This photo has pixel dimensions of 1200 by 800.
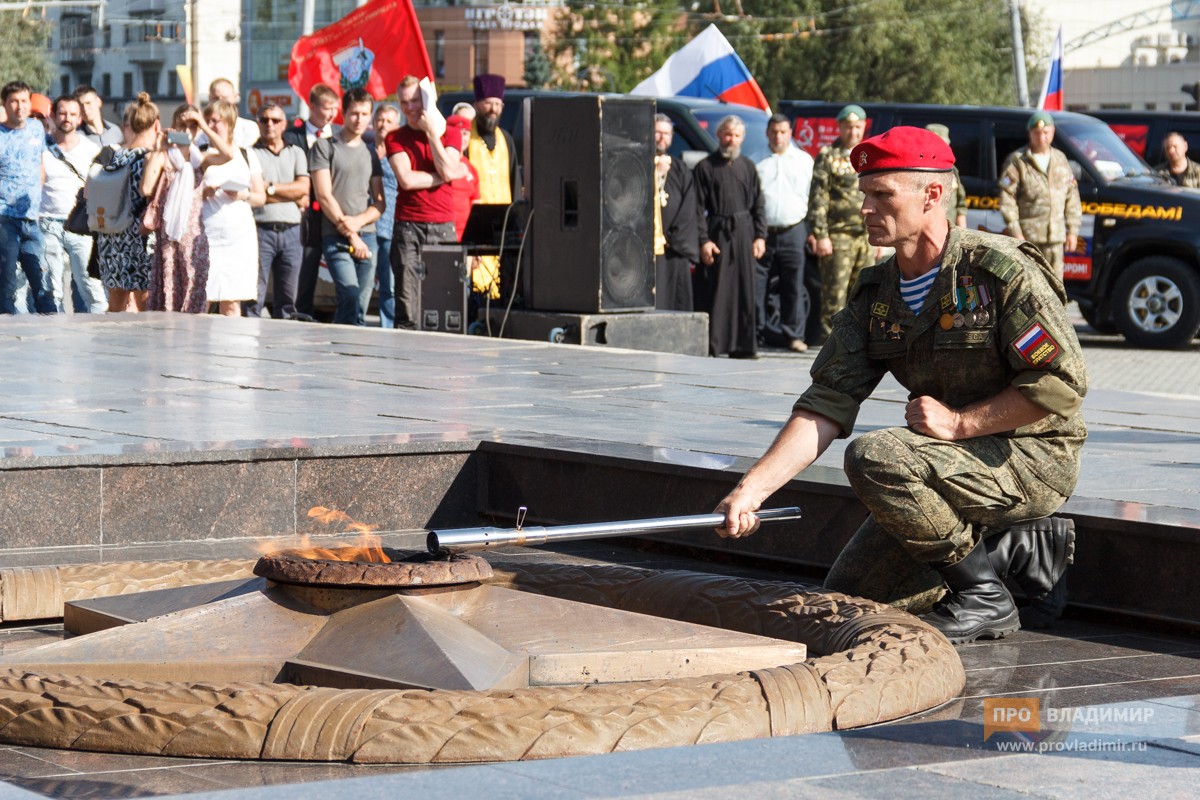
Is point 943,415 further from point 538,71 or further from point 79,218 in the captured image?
point 538,71

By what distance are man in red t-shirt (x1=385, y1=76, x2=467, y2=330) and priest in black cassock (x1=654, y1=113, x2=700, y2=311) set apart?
5.36 feet

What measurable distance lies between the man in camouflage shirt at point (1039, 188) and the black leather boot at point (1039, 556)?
10.3 m

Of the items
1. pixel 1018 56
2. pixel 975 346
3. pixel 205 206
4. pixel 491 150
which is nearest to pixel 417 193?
pixel 491 150

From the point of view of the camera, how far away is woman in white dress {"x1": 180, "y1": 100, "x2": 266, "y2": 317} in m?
13.0

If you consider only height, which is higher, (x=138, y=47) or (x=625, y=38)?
(x=138, y=47)

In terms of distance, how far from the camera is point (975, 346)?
4938 millimetres

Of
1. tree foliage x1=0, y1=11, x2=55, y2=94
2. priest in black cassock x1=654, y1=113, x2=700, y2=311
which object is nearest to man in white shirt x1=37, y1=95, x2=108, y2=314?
priest in black cassock x1=654, y1=113, x2=700, y2=311

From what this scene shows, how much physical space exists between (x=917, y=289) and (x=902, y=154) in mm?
429

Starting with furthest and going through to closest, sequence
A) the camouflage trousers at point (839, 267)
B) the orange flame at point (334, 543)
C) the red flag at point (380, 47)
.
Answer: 1. the red flag at point (380, 47)
2. the camouflage trousers at point (839, 267)
3. the orange flame at point (334, 543)

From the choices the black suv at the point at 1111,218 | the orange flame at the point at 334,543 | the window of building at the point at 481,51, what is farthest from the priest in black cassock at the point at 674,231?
the window of building at the point at 481,51

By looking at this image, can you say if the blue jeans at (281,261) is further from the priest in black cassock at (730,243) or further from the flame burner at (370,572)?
the flame burner at (370,572)

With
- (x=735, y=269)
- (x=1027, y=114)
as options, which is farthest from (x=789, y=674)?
(x=1027, y=114)

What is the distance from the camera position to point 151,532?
6.26m

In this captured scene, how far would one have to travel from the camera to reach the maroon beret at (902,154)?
4766 mm
